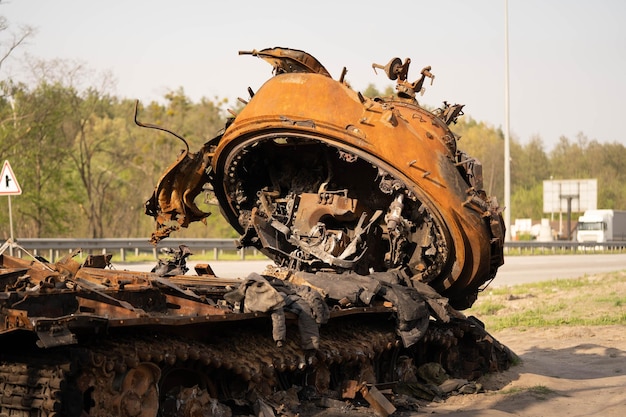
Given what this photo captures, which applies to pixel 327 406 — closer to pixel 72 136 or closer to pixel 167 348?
pixel 167 348

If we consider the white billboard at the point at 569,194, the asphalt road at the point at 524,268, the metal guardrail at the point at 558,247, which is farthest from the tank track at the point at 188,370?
the white billboard at the point at 569,194

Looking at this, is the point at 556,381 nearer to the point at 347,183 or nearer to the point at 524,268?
the point at 347,183

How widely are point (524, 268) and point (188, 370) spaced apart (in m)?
27.2

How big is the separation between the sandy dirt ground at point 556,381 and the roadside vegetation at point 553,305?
1.47m

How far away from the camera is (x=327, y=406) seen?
9.70 meters

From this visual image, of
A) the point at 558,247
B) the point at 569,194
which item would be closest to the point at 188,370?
the point at 558,247

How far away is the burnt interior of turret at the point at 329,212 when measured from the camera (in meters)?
11.9

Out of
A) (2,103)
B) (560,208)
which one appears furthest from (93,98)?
(560,208)

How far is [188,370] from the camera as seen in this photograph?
28.3ft

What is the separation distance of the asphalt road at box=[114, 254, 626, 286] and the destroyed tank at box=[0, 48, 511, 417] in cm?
1068

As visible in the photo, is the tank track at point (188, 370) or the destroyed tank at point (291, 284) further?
the destroyed tank at point (291, 284)

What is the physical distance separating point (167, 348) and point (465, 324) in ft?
17.6

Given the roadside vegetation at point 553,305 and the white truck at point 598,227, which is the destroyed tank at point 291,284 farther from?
the white truck at point 598,227

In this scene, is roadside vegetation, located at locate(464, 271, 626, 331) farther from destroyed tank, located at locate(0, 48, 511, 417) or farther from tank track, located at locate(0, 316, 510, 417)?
tank track, located at locate(0, 316, 510, 417)
